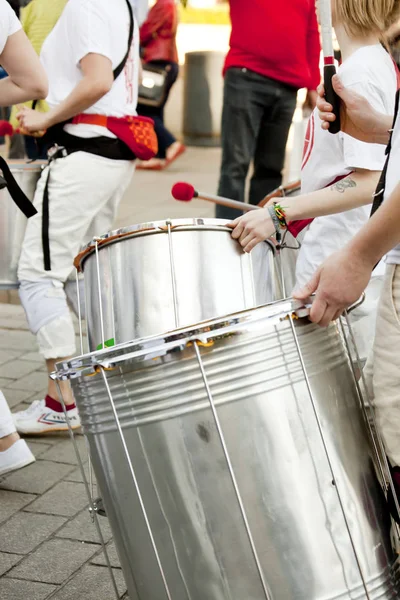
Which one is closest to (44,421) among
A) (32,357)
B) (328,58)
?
(32,357)

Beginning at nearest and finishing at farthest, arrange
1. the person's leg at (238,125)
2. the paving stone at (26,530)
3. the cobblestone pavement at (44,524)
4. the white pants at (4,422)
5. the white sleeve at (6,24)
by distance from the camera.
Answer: the cobblestone pavement at (44,524) < the paving stone at (26,530) < the white sleeve at (6,24) < the white pants at (4,422) < the person's leg at (238,125)

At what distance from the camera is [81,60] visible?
151 inches

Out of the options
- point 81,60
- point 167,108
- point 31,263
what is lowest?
point 167,108

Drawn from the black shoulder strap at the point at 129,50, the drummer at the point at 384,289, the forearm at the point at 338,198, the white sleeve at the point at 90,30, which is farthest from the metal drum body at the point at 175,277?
the black shoulder strap at the point at 129,50

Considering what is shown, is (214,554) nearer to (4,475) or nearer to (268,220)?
(268,220)

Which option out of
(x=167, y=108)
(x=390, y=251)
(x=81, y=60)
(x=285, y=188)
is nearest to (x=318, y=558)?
(x=390, y=251)

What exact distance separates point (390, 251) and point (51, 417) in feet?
7.58

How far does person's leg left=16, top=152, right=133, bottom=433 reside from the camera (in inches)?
153

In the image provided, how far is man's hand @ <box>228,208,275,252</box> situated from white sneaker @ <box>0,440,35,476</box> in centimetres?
138

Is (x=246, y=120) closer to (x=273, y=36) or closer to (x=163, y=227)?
(x=273, y=36)

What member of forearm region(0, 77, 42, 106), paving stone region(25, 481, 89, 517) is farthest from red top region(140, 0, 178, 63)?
paving stone region(25, 481, 89, 517)

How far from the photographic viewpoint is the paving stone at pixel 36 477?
340 cm

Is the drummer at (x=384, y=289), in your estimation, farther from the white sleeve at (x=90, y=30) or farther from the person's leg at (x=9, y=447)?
the white sleeve at (x=90, y=30)

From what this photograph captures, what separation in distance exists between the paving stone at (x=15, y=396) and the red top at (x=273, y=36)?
2398 mm
